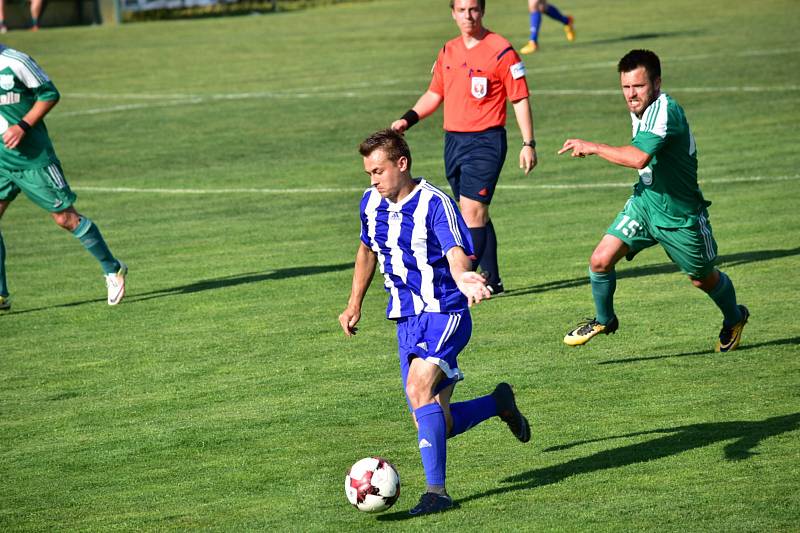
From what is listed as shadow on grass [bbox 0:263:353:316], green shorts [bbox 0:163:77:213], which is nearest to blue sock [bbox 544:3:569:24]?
shadow on grass [bbox 0:263:353:316]

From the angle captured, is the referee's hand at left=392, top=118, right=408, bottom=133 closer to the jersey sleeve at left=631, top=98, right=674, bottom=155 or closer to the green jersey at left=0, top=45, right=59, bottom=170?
the jersey sleeve at left=631, top=98, right=674, bottom=155

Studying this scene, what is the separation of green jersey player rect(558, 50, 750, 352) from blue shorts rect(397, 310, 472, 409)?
1.95 m

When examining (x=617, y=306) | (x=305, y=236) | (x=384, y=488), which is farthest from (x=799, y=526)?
(x=305, y=236)

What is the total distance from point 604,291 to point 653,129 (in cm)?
143

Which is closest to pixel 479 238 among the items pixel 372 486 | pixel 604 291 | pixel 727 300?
pixel 604 291

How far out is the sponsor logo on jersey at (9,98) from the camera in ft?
41.2

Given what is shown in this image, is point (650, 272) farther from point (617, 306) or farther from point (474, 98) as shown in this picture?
point (474, 98)

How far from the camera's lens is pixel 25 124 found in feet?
40.5

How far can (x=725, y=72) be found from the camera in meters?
27.2

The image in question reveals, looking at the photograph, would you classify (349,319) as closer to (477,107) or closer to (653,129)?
(653,129)

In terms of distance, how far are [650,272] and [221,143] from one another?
11499 millimetres

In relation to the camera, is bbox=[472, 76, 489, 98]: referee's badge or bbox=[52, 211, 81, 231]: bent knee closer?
bbox=[472, 76, 489, 98]: referee's badge

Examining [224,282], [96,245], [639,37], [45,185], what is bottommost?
[639,37]

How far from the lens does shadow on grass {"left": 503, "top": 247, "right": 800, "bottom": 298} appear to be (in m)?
12.4
